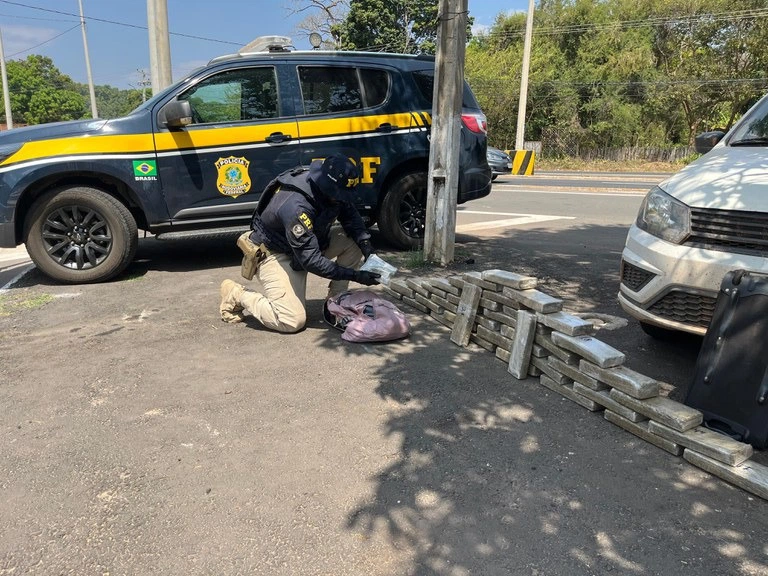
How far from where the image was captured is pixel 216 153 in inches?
219

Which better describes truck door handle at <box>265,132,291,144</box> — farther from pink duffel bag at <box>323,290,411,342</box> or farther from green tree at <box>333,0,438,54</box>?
green tree at <box>333,0,438,54</box>

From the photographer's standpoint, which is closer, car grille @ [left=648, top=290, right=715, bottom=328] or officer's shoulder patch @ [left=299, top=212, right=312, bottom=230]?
car grille @ [left=648, top=290, right=715, bottom=328]

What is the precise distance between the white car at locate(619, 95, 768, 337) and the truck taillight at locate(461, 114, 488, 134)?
3.27m

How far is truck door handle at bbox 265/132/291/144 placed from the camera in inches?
225

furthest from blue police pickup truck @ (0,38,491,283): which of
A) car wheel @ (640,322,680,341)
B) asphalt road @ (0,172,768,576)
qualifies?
car wheel @ (640,322,680,341)

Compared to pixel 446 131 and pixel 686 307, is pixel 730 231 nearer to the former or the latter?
pixel 686 307

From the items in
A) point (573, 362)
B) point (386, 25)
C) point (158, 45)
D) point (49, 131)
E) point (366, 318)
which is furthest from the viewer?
point (386, 25)

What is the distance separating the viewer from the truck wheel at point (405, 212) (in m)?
6.33

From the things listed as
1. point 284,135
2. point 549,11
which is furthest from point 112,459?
point 549,11

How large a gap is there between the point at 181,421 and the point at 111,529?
83 cm

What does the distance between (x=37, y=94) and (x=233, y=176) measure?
8506cm

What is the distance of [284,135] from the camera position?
5.78 metres

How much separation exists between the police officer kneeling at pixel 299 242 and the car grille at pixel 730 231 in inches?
79.5

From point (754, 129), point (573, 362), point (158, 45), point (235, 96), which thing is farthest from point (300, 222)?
point (158, 45)
